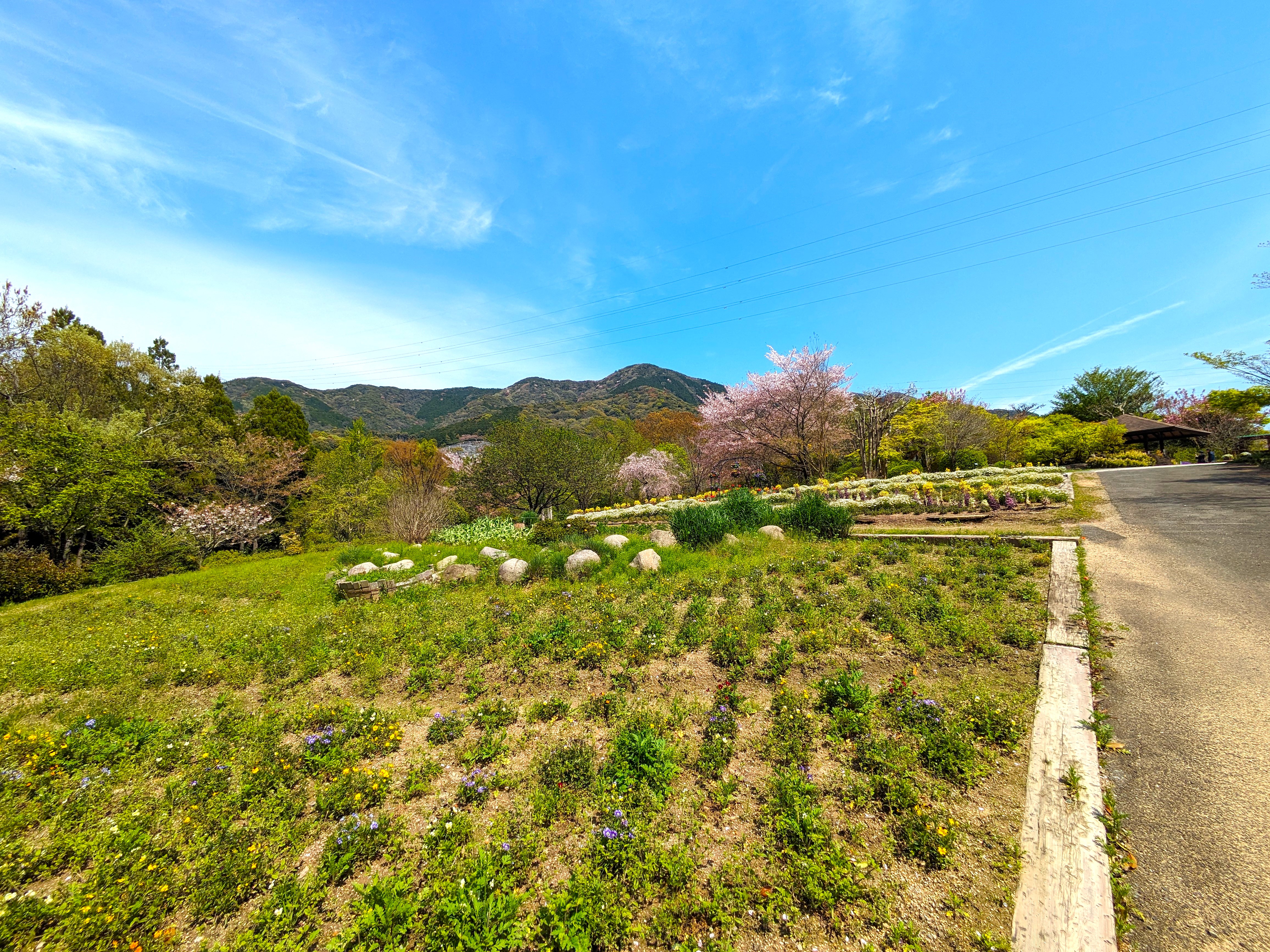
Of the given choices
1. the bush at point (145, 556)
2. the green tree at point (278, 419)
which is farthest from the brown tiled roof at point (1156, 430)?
the green tree at point (278, 419)

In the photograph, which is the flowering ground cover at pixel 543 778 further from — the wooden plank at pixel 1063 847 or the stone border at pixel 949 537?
the stone border at pixel 949 537

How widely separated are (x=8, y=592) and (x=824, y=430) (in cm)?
2610

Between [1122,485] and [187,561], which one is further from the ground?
[1122,485]

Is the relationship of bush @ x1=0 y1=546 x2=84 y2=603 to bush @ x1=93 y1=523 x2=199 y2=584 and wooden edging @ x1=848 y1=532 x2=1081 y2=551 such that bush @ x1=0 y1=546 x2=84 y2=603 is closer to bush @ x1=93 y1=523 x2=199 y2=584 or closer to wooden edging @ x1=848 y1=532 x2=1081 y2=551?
bush @ x1=93 y1=523 x2=199 y2=584

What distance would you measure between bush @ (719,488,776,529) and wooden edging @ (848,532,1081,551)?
176 cm

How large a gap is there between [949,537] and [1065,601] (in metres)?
2.96

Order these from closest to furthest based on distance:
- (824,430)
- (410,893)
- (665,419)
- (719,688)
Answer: (410,893)
(719,688)
(824,430)
(665,419)

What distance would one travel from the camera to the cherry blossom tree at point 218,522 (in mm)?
14414

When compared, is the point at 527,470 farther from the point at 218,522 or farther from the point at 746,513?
the point at 218,522

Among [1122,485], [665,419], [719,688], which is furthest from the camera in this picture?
[665,419]

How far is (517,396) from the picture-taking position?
449 feet

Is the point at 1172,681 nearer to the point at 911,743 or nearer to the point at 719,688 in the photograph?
the point at 911,743

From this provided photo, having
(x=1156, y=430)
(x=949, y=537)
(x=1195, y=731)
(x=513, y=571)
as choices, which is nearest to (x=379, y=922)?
(x=1195, y=731)

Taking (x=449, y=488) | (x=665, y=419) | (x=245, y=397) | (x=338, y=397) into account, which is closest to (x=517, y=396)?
(x=338, y=397)
